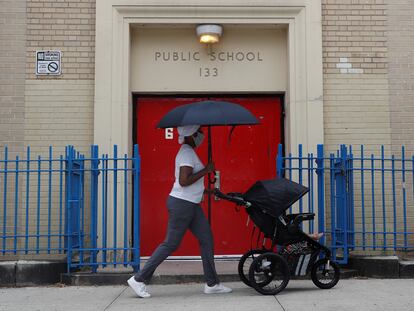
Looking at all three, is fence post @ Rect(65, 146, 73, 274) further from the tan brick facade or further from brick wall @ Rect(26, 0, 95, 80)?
the tan brick facade

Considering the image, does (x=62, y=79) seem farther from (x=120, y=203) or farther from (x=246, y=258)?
(x=246, y=258)

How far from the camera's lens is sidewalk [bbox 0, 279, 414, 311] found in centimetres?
553

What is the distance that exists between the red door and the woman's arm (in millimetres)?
2287

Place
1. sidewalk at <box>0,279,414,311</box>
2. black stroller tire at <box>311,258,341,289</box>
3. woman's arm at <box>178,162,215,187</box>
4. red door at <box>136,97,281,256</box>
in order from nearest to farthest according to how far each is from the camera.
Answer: sidewalk at <box>0,279,414,311</box>, woman's arm at <box>178,162,215,187</box>, black stroller tire at <box>311,258,341,289</box>, red door at <box>136,97,281,256</box>

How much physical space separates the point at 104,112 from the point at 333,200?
327 centimetres

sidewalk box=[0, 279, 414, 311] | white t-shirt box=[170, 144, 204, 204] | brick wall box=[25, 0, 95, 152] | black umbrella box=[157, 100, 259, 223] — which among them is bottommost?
sidewalk box=[0, 279, 414, 311]

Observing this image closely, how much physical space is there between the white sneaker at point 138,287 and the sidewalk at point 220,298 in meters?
0.07

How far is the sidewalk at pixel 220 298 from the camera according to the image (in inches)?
218

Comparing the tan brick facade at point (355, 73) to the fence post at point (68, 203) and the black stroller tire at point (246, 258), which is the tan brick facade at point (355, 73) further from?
the fence post at point (68, 203)

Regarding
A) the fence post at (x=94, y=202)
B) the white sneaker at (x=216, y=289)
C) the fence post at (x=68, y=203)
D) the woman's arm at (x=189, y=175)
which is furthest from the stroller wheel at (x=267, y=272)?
the fence post at (x=68, y=203)

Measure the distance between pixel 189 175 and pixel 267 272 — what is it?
51.9 inches

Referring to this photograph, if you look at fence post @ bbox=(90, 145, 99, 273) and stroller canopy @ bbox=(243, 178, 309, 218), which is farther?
fence post @ bbox=(90, 145, 99, 273)

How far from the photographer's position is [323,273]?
6.31 m

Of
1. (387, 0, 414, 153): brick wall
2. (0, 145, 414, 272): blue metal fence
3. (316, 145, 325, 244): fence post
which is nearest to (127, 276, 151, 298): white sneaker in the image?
(0, 145, 414, 272): blue metal fence
